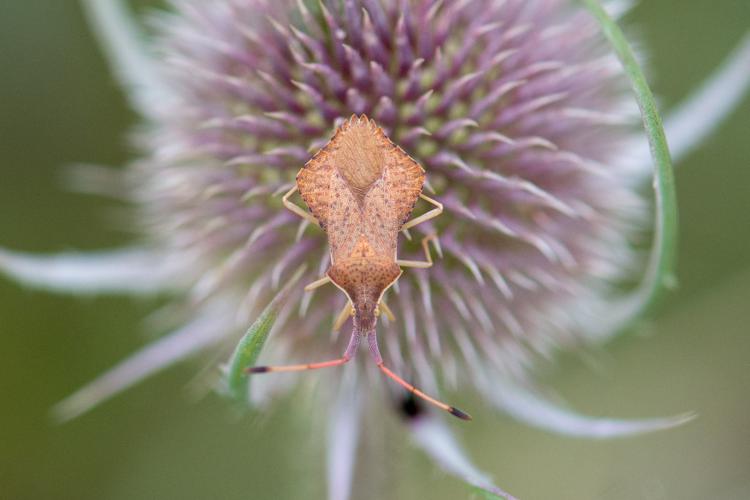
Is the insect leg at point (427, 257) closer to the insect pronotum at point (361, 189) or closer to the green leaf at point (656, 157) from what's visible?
the insect pronotum at point (361, 189)

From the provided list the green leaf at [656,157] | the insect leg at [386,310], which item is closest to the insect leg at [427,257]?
the insect leg at [386,310]

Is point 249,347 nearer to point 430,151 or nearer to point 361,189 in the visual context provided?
point 361,189

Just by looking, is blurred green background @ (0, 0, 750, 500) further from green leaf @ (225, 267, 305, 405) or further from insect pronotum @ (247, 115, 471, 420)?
insect pronotum @ (247, 115, 471, 420)

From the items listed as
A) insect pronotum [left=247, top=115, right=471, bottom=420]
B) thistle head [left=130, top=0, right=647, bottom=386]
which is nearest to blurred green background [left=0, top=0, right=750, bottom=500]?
thistle head [left=130, top=0, right=647, bottom=386]

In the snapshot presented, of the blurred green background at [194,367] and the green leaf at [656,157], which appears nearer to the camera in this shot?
the green leaf at [656,157]

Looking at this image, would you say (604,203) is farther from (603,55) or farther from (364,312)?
(364,312)

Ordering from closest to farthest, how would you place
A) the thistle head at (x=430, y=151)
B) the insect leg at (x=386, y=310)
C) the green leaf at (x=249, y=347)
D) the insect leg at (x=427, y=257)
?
the green leaf at (x=249, y=347), the insect leg at (x=386, y=310), the insect leg at (x=427, y=257), the thistle head at (x=430, y=151)
